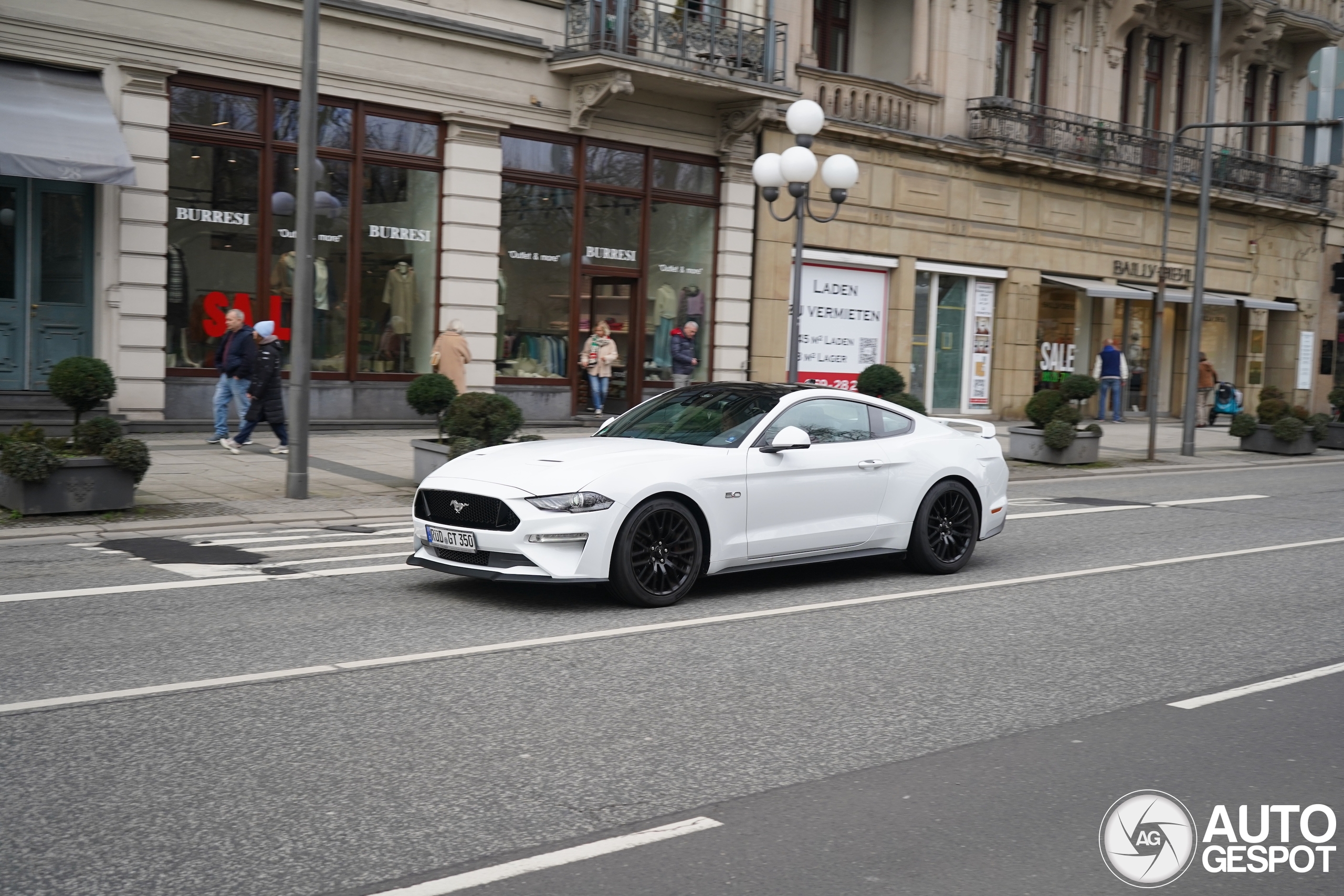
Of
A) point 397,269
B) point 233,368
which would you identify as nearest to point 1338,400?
point 397,269

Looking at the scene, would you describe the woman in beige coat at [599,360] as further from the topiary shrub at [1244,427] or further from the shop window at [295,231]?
the topiary shrub at [1244,427]

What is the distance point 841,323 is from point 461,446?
1451cm

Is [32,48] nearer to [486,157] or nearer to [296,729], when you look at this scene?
[486,157]

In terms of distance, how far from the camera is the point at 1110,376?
3225 cm

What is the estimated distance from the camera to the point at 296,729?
19.0 ft

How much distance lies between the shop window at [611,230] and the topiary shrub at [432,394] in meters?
8.01

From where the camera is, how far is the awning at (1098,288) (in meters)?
31.4

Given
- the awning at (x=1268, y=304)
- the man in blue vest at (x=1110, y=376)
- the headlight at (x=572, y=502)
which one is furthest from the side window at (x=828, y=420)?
the awning at (x=1268, y=304)

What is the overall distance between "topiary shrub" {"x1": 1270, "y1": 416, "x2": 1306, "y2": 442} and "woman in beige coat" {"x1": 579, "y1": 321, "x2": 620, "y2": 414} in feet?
42.0

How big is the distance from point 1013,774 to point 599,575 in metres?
3.51

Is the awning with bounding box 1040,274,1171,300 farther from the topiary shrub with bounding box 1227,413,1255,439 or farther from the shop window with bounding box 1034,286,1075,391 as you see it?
the topiary shrub with bounding box 1227,413,1255,439

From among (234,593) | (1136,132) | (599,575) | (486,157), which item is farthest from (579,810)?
(1136,132)

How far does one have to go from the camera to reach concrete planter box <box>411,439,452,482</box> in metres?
14.6

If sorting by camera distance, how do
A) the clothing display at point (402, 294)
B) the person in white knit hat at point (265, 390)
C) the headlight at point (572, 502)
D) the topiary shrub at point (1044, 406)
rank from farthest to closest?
the clothing display at point (402, 294), the topiary shrub at point (1044, 406), the person in white knit hat at point (265, 390), the headlight at point (572, 502)
